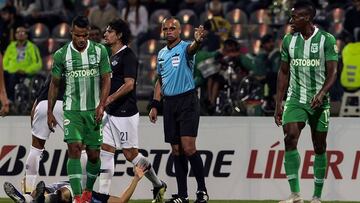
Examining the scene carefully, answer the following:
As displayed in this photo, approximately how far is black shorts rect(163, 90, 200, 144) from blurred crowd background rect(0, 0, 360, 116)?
7716mm

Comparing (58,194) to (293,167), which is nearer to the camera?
(58,194)

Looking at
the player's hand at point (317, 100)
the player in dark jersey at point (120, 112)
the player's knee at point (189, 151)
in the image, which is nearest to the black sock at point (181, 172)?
the player's knee at point (189, 151)

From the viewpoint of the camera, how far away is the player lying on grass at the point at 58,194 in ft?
47.2

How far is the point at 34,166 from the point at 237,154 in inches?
106

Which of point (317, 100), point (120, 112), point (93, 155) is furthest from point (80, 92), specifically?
point (317, 100)

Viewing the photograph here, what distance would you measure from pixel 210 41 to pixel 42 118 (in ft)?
32.1

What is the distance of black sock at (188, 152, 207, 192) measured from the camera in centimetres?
1573

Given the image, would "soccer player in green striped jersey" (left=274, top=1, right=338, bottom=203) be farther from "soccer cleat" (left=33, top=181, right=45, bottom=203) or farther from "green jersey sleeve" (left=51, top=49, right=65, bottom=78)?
"soccer cleat" (left=33, top=181, right=45, bottom=203)

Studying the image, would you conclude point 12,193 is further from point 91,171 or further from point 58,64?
point 58,64

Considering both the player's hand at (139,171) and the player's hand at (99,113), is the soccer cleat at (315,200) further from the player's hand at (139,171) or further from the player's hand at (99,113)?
the player's hand at (99,113)

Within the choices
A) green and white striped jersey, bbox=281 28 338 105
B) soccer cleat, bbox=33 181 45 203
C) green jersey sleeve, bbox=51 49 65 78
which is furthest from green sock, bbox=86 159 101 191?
green and white striped jersey, bbox=281 28 338 105

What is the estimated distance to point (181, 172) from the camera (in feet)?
51.9

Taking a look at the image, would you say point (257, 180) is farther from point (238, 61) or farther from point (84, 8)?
point (84, 8)

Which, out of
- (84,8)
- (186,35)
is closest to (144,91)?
(186,35)
